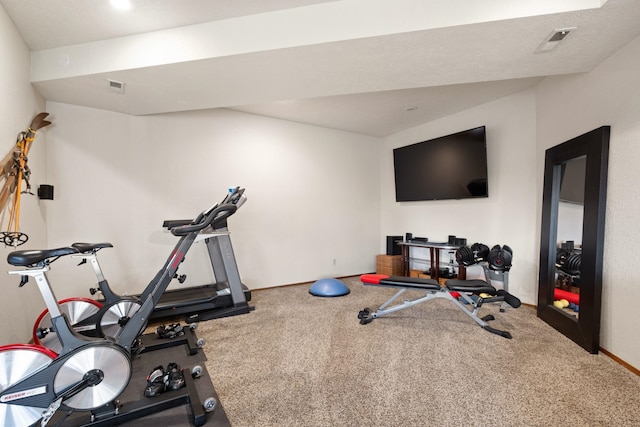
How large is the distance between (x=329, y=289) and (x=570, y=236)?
2788mm

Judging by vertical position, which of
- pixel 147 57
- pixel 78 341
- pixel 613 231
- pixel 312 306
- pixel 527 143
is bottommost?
pixel 312 306

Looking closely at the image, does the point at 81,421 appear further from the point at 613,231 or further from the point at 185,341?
the point at 613,231

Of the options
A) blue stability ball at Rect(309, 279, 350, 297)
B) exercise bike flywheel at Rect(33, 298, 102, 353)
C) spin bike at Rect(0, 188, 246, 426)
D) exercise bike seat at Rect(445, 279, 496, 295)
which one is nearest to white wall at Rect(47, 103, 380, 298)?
blue stability ball at Rect(309, 279, 350, 297)

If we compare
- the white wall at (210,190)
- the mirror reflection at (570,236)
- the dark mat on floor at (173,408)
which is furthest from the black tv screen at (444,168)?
the dark mat on floor at (173,408)

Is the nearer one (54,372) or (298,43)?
(54,372)

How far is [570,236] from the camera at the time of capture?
2920 millimetres

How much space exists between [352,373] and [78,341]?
1.71 m

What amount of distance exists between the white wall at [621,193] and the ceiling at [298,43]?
184 mm

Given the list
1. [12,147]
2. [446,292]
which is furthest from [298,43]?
[446,292]

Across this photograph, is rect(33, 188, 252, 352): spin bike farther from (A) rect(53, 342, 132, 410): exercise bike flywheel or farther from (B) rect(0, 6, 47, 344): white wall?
(A) rect(53, 342, 132, 410): exercise bike flywheel

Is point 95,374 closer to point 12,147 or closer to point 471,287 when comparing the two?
point 12,147

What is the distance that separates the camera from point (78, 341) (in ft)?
5.33

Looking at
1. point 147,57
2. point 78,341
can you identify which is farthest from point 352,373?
point 147,57

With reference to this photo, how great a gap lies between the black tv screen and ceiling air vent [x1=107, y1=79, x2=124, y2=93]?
403 centimetres
